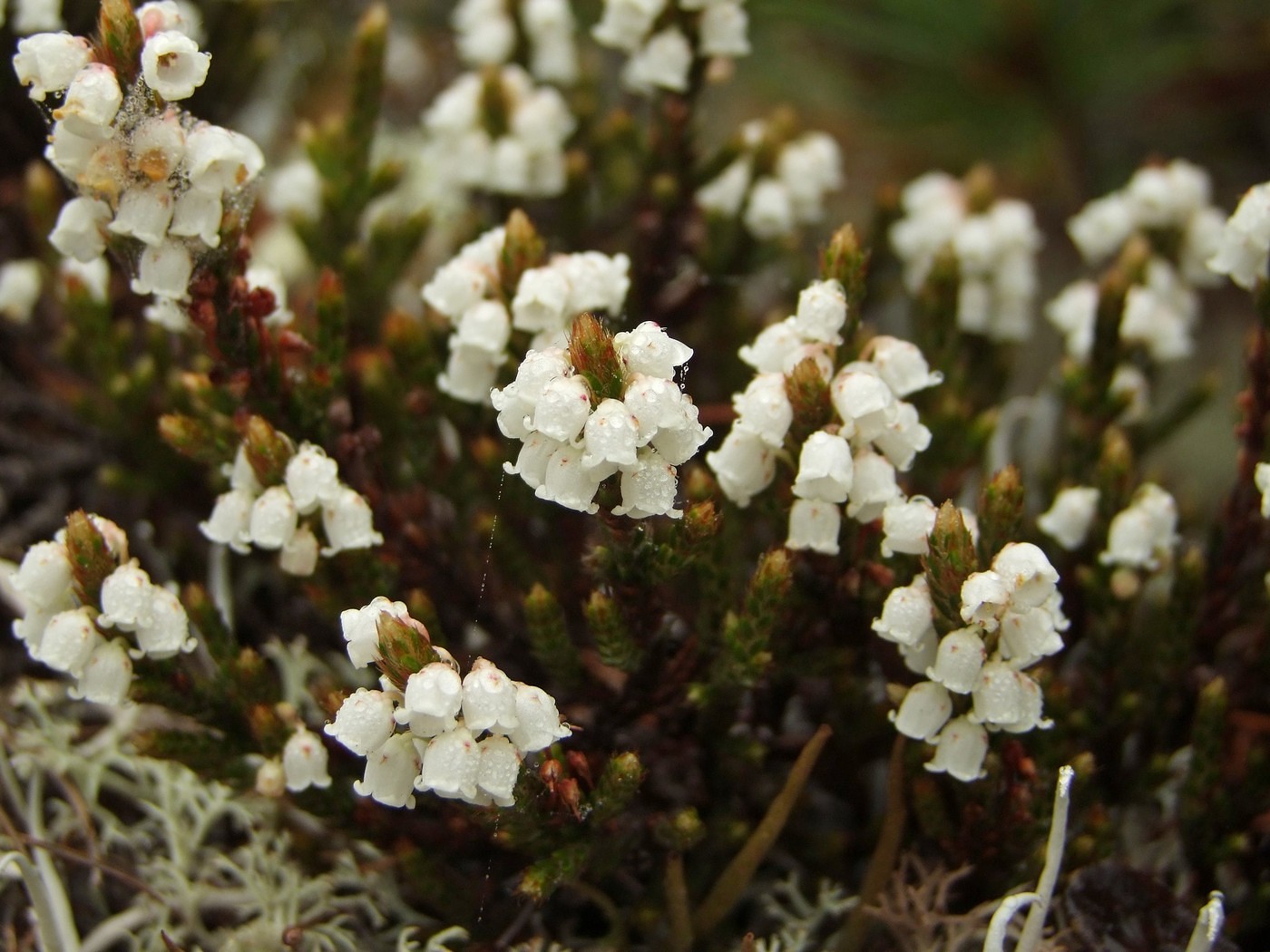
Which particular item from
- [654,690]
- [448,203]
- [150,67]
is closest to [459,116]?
[448,203]

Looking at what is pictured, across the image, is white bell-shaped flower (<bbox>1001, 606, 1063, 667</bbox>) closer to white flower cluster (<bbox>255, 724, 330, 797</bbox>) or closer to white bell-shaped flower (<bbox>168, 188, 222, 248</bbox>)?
white flower cluster (<bbox>255, 724, 330, 797</bbox>)

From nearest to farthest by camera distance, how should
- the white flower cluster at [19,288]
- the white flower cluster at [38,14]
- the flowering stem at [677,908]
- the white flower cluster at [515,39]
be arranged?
the flowering stem at [677,908], the white flower cluster at [38,14], the white flower cluster at [19,288], the white flower cluster at [515,39]

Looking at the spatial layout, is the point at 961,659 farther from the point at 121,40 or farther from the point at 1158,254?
the point at 1158,254

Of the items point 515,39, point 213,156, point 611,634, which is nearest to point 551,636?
point 611,634

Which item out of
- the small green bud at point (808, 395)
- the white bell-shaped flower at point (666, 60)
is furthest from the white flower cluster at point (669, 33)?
the small green bud at point (808, 395)

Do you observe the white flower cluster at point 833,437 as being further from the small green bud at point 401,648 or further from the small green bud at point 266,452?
the small green bud at point 266,452

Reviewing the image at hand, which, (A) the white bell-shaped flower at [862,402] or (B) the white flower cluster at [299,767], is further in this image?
(B) the white flower cluster at [299,767]

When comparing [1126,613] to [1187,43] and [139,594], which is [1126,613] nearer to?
[139,594]
